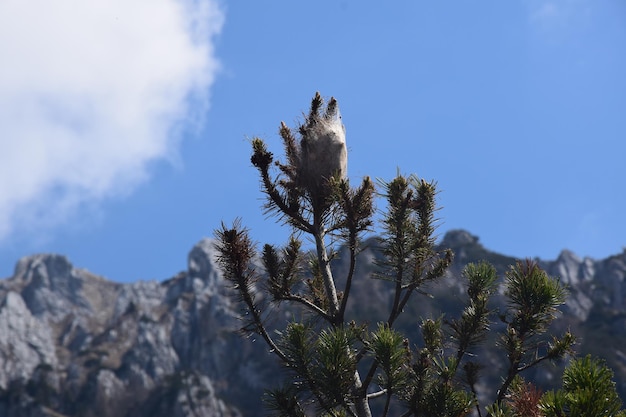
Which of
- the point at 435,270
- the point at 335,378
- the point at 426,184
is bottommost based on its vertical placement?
the point at 335,378

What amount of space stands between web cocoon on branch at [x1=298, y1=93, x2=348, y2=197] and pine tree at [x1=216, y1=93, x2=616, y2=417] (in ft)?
0.05

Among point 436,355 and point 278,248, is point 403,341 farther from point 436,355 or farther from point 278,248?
Result: point 278,248

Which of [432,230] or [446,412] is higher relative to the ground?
[432,230]

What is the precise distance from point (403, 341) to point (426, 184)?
7.35 ft

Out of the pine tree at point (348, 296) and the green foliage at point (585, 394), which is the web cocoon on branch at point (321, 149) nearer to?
the pine tree at point (348, 296)

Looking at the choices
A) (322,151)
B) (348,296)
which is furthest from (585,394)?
(322,151)

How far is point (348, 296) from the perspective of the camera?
8.38 m

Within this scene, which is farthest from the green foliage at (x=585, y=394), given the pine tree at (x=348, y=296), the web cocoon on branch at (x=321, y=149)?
the web cocoon on branch at (x=321, y=149)

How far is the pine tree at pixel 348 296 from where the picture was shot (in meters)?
8.19

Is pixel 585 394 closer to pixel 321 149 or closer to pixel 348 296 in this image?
pixel 348 296

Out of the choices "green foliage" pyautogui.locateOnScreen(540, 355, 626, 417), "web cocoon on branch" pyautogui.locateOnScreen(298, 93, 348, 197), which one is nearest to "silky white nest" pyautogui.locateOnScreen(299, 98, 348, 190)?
"web cocoon on branch" pyautogui.locateOnScreen(298, 93, 348, 197)

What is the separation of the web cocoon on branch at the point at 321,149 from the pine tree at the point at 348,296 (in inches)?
0.6

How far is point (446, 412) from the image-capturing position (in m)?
8.32

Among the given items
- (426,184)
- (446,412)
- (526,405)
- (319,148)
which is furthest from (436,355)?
(319,148)
